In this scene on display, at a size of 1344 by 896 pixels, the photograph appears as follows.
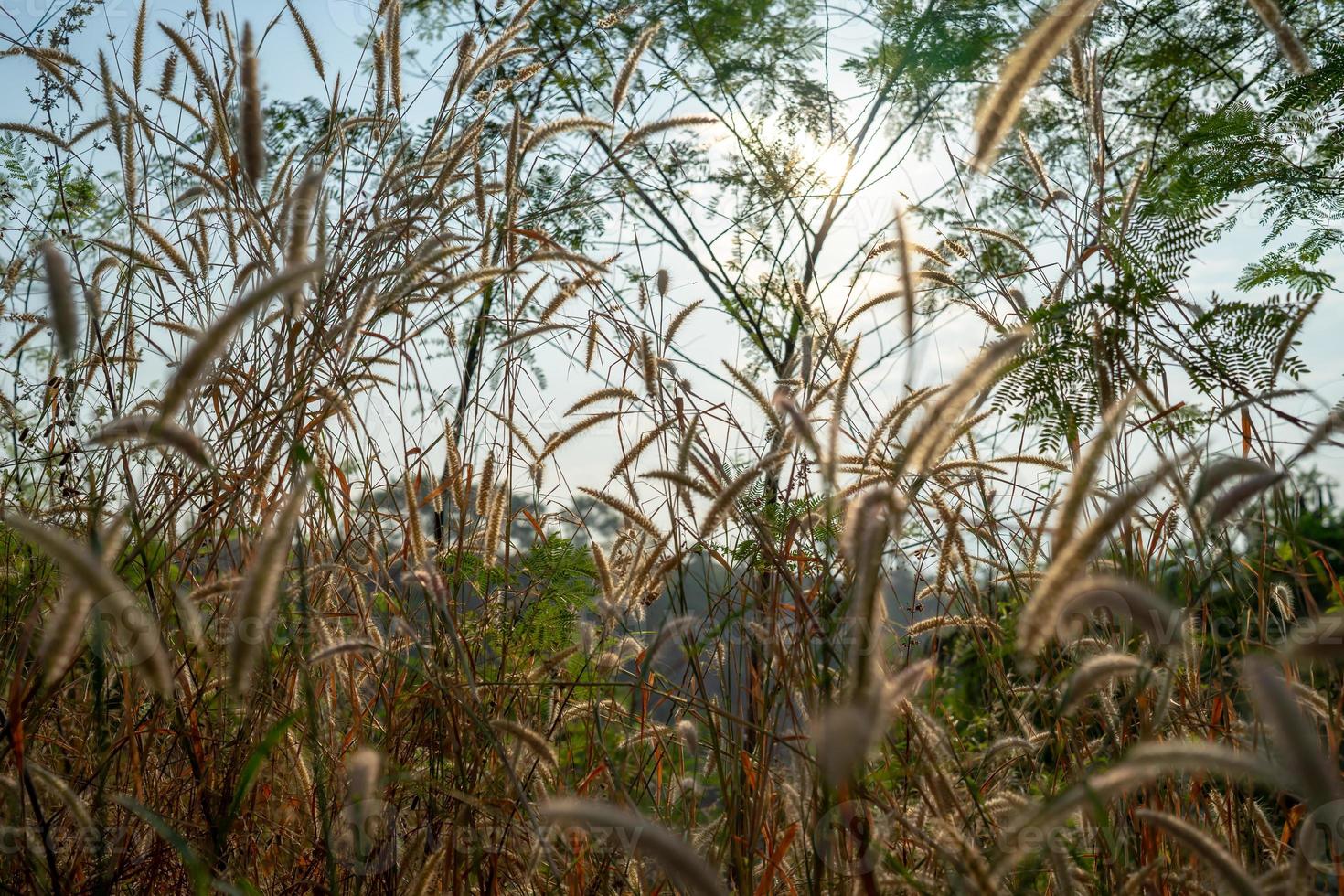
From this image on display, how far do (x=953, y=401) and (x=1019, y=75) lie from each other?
40 cm

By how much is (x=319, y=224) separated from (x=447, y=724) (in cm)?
98

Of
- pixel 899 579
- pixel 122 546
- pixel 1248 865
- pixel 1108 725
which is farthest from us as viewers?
pixel 899 579

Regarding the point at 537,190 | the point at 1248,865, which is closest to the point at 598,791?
the point at 1248,865

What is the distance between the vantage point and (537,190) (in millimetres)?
3922

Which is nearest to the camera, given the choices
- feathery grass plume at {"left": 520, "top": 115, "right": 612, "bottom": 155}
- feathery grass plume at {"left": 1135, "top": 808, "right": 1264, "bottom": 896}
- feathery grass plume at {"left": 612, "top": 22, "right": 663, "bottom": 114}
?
feathery grass plume at {"left": 1135, "top": 808, "right": 1264, "bottom": 896}

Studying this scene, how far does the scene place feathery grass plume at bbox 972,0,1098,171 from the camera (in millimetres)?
1104

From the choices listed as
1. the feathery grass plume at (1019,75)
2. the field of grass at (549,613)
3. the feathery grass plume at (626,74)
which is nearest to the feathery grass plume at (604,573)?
the field of grass at (549,613)

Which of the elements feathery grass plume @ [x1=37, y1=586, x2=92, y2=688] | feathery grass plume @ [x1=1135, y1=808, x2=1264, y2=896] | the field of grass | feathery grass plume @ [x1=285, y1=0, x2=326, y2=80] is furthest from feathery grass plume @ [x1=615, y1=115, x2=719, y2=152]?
feathery grass plume @ [x1=1135, y1=808, x2=1264, y2=896]

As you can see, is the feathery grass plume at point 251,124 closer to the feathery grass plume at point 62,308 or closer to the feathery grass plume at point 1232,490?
the feathery grass plume at point 62,308

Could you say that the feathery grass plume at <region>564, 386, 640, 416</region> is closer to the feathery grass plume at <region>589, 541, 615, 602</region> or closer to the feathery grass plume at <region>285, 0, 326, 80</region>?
the feathery grass plume at <region>589, 541, 615, 602</region>

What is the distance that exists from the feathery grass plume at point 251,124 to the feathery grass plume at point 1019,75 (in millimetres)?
970

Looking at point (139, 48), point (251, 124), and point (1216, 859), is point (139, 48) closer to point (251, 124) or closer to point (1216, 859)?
point (251, 124)

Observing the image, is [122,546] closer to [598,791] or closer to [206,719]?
[206,719]

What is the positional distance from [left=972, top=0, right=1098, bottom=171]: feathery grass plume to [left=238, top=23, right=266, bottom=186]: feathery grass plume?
38.2 inches
